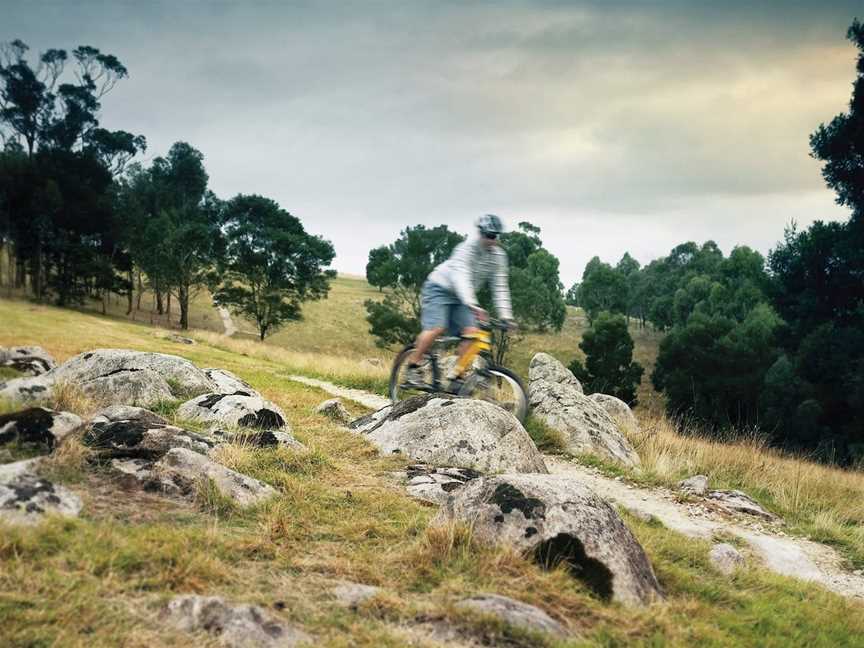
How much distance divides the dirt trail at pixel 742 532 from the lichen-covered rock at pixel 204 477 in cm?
518

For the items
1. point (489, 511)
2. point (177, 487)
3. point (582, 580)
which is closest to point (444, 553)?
point (489, 511)

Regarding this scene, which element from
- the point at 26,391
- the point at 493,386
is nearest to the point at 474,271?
the point at 493,386

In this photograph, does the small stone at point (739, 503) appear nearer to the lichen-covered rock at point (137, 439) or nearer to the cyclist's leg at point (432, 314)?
the cyclist's leg at point (432, 314)

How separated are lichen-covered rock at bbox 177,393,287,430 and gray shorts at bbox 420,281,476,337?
103 inches

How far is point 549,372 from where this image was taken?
14141mm

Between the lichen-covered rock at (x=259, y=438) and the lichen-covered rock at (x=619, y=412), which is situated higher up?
the lichen-covered rock at (x=259, y=438)

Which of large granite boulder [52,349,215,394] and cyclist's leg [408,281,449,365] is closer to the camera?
cyclist's leg [408,281,449,365]

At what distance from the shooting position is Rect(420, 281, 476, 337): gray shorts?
346 inches

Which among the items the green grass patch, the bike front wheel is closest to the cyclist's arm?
the bike front wheel

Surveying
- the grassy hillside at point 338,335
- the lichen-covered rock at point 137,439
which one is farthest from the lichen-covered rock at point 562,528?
the grassy hillside at point 338,335

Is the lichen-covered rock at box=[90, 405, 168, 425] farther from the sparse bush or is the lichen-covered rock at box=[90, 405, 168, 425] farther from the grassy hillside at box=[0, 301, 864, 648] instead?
the sparse bush

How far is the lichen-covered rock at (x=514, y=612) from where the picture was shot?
3.71 metres

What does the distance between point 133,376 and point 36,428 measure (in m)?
4.28

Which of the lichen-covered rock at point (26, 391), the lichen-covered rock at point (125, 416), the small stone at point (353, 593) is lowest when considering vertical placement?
the small stone at point (353, 593)
